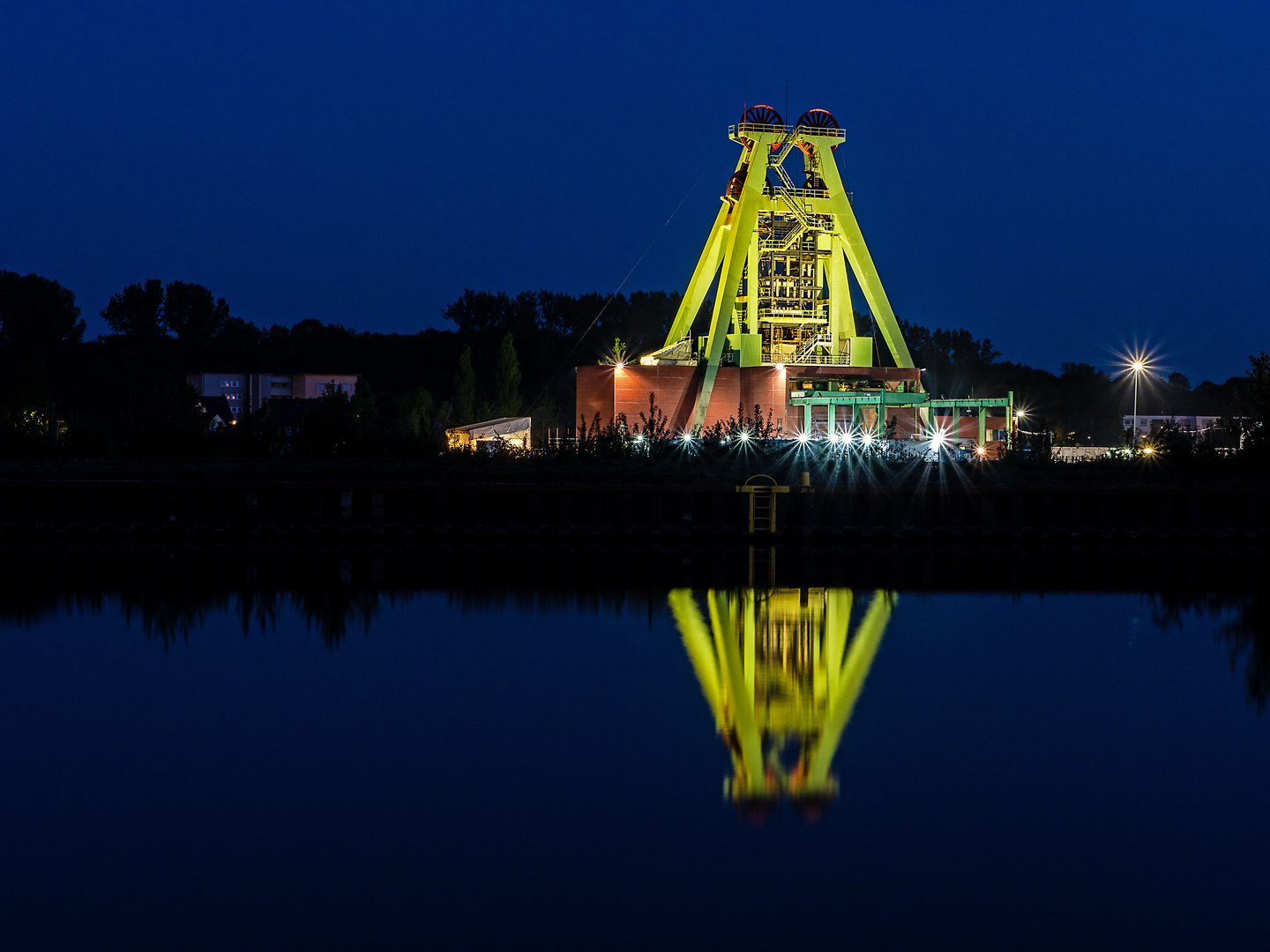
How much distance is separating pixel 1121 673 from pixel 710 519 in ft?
48.4

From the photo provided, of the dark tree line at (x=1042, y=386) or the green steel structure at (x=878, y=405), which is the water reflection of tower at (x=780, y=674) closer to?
the green steel structure at (x=878, y=405)

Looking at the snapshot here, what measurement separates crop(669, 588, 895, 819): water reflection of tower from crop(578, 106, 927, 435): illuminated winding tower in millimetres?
22455

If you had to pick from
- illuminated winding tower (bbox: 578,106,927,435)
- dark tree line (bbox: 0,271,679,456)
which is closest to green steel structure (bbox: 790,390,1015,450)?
illuminated winding tower (bbox: 578,106,927,435)

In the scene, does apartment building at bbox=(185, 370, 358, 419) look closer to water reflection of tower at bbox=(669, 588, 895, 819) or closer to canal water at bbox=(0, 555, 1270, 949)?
water reflection of tower at bbox=(669, 588, 895, 819)

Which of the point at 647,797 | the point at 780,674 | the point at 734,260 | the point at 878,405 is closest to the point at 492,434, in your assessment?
the point at 734,260

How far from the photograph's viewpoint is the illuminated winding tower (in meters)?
43.9

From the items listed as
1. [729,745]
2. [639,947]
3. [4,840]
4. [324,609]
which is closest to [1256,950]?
[639,947]

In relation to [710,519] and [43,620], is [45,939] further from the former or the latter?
[710,519]

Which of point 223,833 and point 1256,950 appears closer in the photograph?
point 1256,950

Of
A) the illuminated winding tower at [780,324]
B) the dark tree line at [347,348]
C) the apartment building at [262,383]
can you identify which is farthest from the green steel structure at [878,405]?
the apartment building at [262,383]

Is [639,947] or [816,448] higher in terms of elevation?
[816,448]

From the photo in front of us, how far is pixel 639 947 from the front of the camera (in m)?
6.66

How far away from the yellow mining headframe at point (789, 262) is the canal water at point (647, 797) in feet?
99.6

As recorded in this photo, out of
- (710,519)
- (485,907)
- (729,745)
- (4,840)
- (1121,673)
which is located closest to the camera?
(485,907)
